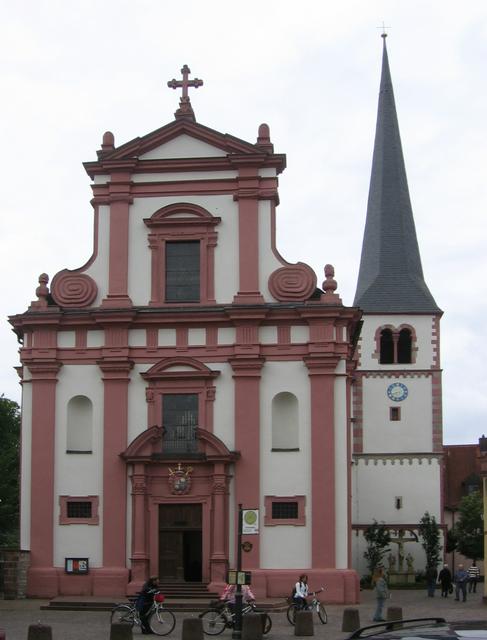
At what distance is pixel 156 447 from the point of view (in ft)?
112

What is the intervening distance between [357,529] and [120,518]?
24080 mm

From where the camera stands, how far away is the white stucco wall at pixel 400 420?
57531mm

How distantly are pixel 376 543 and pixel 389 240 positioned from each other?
1733 centimetres

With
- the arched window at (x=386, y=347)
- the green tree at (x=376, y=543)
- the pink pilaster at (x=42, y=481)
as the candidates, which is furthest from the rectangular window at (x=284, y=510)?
the arched window at (x=386, y=347)

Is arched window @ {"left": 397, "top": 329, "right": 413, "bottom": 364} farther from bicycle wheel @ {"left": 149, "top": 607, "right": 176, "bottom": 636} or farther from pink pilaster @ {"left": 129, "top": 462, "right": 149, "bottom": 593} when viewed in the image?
bicycle wheel @ {"left": 149, "top": 607, "right": 176, "bottom": 636}

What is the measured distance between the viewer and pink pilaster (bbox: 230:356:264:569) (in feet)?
110

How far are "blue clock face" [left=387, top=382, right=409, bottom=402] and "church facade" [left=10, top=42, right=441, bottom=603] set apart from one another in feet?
75.6

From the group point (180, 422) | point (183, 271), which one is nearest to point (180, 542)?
point (180, 422)

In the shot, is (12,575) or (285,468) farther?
(285,468)

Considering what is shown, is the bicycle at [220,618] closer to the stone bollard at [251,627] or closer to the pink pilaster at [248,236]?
the stone bollard at [251,627]

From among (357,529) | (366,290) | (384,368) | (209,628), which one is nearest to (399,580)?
(357,529)

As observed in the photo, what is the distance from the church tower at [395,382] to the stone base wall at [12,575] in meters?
24.5

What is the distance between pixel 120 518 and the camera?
33781mm

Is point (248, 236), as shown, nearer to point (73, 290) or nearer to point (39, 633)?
point (73, 290)
